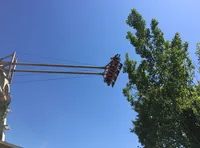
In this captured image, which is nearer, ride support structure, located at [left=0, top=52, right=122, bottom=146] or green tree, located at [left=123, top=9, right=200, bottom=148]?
ride support structure, located at [left=0, top=52, right=122, bottom=146]

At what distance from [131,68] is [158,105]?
3.26 metres

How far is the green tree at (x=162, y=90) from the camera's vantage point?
1695 centimetres

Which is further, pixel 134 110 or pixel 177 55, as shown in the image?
pixel 134 110

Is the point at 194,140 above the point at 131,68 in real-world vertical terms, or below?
below

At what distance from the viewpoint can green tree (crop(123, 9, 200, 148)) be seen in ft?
55.6

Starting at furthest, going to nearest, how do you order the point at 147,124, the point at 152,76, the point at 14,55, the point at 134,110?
the point at 134,110 → the point at 147,124 → the point at 152,76 → the point at 14,55

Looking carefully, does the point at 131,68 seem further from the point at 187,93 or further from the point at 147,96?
the point at 187,93

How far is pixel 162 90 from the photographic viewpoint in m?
17.4

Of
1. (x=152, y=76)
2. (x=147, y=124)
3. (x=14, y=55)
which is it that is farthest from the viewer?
(x=147, y=124)

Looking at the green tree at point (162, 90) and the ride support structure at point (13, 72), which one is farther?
the green tree at point (162, 90)

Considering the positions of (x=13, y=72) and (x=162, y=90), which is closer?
(x=13, y=72)

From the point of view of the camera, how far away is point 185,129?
55.6ft

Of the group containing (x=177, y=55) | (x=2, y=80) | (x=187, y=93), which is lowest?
(x=187, y=93)

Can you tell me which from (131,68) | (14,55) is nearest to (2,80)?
(14,55)
